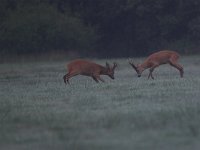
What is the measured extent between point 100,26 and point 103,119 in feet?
154

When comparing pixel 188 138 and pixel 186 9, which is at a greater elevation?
pixel 186 9

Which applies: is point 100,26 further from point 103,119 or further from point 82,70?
point 103,119


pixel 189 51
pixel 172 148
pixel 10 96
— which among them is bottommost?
pixel 172 148

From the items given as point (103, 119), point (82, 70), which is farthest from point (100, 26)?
point (103, 119)

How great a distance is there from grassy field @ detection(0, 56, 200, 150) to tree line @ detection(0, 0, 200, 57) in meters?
34.5

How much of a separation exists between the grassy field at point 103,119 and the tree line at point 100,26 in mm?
34543

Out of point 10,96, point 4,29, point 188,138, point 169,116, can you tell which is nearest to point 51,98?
point 10,96

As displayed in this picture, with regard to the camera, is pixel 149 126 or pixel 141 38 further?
pixel 141 38

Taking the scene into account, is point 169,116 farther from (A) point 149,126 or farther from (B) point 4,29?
(B) point 4,29

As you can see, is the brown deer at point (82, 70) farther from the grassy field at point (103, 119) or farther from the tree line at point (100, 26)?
the tree line at point (100, 26)

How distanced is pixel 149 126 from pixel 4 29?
1713 inches

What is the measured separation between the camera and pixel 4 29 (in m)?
54.5

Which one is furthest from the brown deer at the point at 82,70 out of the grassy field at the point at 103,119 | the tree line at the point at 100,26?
the tree line at the point at 100,26

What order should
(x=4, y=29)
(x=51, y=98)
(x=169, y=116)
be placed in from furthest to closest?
1. (x=4, y=29)
2. (x=51, y=98)
3. (x=169, y=116)
